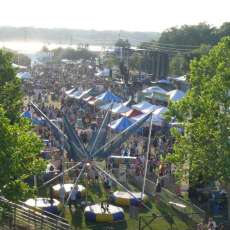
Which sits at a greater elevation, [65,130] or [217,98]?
[217,98]

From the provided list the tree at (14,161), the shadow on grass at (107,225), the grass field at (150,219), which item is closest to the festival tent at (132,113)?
the grass field at (150,219)

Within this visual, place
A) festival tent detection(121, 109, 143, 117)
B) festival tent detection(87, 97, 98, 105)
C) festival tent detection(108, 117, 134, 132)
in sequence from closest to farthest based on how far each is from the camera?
festival tent detection(108, 117, 134, 132) → festival tent detection(121, 109, 143, 117) → festival tent detection(87, 97, 98, 105)

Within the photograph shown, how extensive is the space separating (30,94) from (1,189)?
41158 mm

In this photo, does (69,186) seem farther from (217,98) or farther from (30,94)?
(30,94)

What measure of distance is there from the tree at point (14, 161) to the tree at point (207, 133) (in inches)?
280

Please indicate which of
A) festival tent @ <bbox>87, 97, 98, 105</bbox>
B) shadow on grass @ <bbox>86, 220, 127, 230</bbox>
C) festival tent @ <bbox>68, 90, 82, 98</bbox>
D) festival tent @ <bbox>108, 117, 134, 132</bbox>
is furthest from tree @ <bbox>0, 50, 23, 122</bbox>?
festival tent @ <bbox>68, 90, 82, 98</bbox>

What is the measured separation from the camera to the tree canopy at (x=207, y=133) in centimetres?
2022

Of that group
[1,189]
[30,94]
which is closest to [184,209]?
[1,189]

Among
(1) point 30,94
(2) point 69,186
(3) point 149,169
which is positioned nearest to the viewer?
(2) point 69,186

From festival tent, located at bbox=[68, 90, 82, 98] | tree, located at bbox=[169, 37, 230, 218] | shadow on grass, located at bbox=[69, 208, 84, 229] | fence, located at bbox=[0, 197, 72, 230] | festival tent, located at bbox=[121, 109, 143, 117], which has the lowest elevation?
shadow on grass, located at bbox=[69, 208, 84, 229]

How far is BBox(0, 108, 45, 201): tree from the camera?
14.2m

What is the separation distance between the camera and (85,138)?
3300cm

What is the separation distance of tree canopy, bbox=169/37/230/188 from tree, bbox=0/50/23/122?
7.63 metres

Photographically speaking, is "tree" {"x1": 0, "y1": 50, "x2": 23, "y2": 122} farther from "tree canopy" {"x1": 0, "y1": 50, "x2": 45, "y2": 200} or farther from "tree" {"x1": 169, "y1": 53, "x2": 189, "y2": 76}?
"tree" {"x1": 169, "y1": 53, "x2": 189, "y2": 76}
